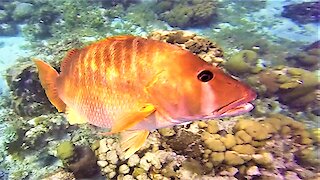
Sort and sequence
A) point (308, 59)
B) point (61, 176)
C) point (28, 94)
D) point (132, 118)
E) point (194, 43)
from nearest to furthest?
point (132, 118), point (61, 176), point (194, 43), point (28, 94), point (308, 59)

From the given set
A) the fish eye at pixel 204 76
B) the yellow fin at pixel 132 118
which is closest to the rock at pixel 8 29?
the yellow fin at pixel 132 118

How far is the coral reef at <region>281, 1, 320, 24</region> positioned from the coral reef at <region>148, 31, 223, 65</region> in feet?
13.2

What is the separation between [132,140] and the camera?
61.9 inches

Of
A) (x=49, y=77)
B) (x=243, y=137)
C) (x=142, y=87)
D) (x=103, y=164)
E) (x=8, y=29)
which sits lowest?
(x=8, y=29)

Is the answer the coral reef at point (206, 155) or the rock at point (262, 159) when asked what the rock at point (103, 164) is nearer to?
the coral reef at point (206, 155)

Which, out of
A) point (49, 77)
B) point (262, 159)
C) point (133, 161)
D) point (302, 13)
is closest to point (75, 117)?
point (49, 77)

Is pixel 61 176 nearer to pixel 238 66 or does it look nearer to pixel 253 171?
pixel 253 171

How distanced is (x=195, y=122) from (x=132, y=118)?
2.02 m

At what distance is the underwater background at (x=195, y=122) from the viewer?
9.98 ft

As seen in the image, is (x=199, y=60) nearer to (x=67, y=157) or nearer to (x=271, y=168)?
(x=271, y=168)

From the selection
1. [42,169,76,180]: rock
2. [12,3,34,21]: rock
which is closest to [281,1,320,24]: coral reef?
[12,3,34,21]: rock

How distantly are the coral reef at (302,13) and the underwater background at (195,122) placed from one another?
26 millimetres

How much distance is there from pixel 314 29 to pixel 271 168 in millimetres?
5003

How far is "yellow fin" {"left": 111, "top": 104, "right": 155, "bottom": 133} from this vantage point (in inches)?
50.0
